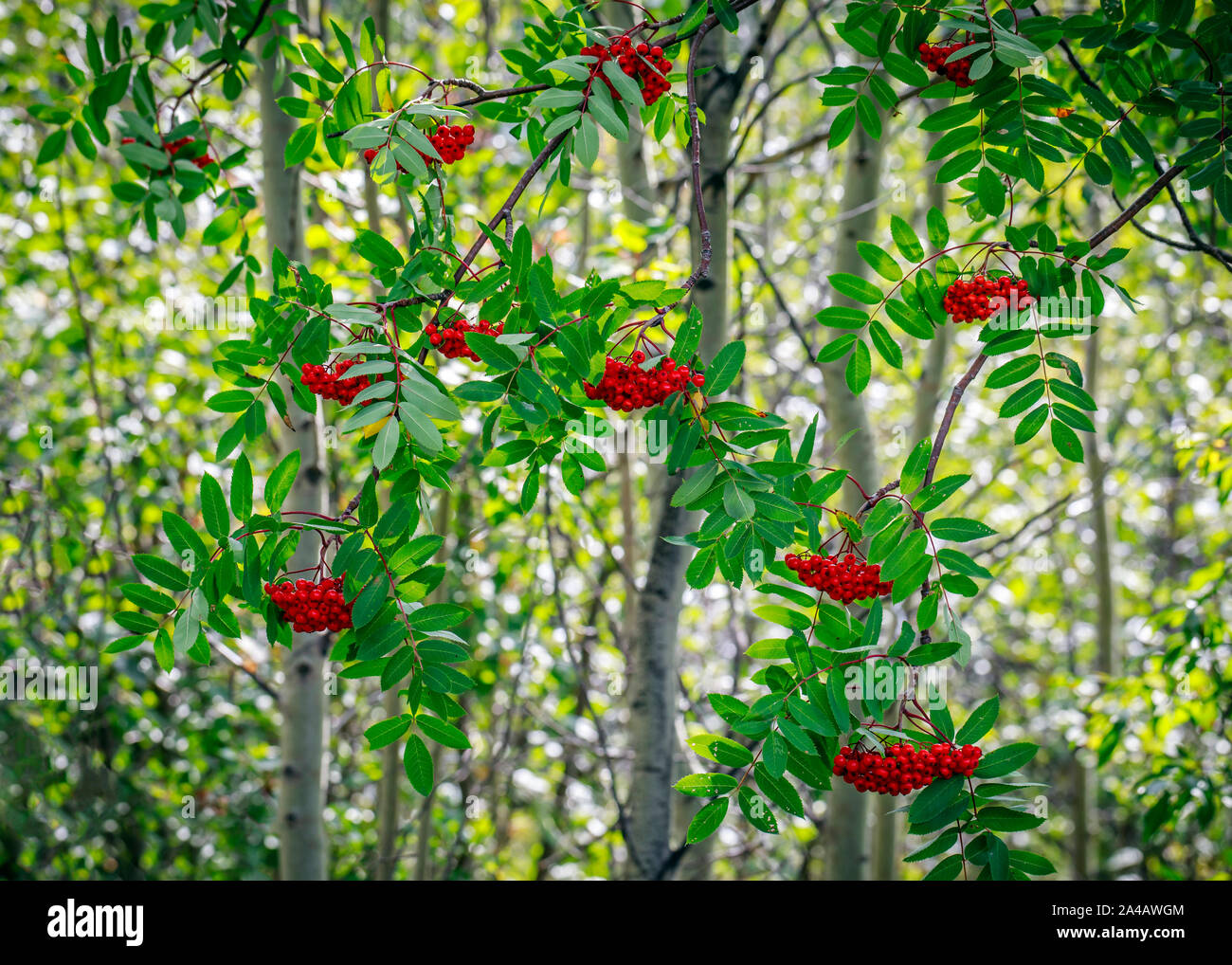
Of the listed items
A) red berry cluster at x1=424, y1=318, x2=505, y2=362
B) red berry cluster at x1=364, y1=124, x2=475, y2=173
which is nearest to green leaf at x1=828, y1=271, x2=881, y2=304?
red berry cluster at x1=424, y1=318, x2=505, y2=362

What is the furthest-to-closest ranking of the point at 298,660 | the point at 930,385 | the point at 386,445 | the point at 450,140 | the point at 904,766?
the point at 930,385, the point at 298,660, the point at 450,140, the point at 904,766, the point at 386,445

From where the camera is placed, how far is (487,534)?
3.39 metres

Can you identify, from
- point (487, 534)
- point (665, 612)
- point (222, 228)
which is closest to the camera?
point (222, 228)

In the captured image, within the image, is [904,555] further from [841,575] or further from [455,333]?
[455,333]

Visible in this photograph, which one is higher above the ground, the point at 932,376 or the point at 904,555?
the point at 932,376

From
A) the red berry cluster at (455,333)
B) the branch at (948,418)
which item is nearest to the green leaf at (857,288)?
the branch at (948,418)

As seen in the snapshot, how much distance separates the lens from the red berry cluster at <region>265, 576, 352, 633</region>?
1.18 metres

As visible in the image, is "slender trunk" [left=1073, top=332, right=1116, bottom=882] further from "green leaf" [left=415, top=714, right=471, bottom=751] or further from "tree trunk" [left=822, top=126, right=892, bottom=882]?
"green leaf" [left=415, top=714, right=471, bottom=751]

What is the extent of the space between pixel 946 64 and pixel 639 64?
0.50 m

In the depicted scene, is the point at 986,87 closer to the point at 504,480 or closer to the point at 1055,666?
the point at 504,480

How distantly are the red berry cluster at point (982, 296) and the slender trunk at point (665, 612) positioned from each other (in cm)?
71

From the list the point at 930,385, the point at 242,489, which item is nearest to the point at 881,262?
the point at 242,489

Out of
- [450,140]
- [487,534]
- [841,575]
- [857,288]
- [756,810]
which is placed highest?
[450,140]

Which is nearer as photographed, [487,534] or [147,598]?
[147,598]
